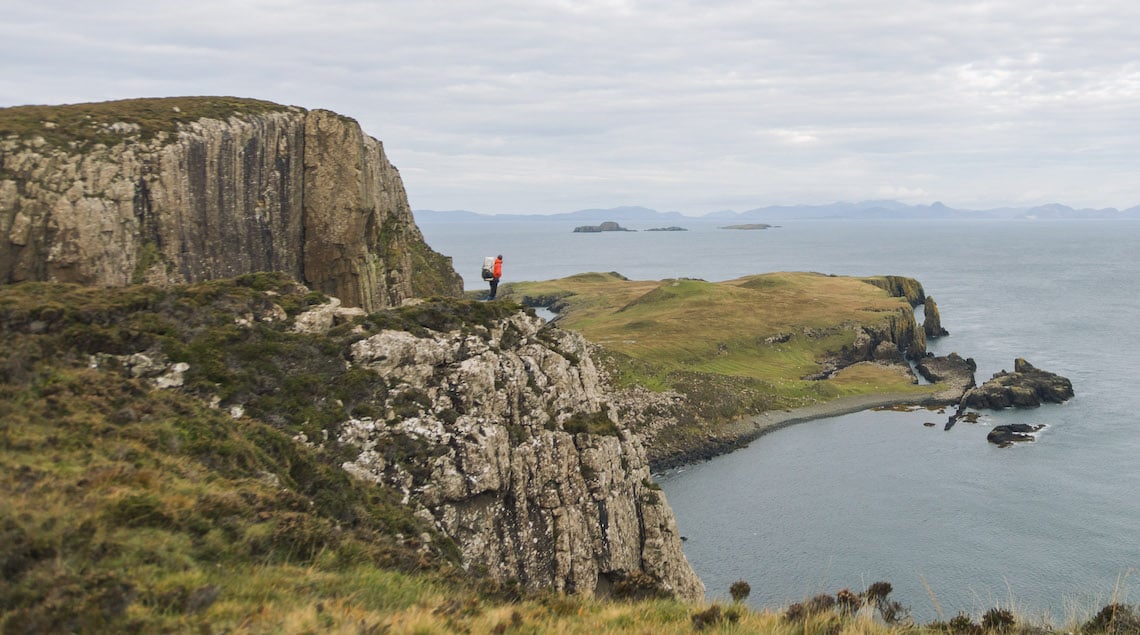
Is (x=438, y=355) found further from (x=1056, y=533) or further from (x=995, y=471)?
(x=995, y=471)

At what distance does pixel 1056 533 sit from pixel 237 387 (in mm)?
61672

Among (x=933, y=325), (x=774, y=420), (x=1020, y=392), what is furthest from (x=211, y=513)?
(x=933, y=325)

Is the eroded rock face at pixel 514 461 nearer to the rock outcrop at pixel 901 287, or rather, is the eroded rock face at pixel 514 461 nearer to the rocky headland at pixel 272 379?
the rocky headland at pixel 272 379

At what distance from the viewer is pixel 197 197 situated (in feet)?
141

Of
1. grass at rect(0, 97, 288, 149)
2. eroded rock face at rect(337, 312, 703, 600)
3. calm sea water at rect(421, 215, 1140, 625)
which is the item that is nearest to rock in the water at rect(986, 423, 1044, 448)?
calm sea water at rect(421, 215, 1140, 625)

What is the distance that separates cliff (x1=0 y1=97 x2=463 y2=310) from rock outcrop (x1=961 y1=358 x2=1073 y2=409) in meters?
79.1

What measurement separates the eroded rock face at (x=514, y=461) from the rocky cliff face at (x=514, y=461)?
0.16ft

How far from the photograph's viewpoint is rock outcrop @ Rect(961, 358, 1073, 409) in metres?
98.4

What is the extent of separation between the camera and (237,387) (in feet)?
92.6

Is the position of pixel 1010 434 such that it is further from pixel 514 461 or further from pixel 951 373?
pixel 514 461

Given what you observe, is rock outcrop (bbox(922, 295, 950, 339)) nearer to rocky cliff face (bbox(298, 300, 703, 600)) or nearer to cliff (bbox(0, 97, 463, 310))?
cliff (bbox(0, 97, 463, 310))

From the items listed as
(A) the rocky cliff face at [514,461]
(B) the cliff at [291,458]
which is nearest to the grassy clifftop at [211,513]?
(B) the cliff at [291,458]

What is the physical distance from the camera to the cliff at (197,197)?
3738 centimetres

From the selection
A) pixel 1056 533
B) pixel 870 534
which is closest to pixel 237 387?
pixel 870 534
